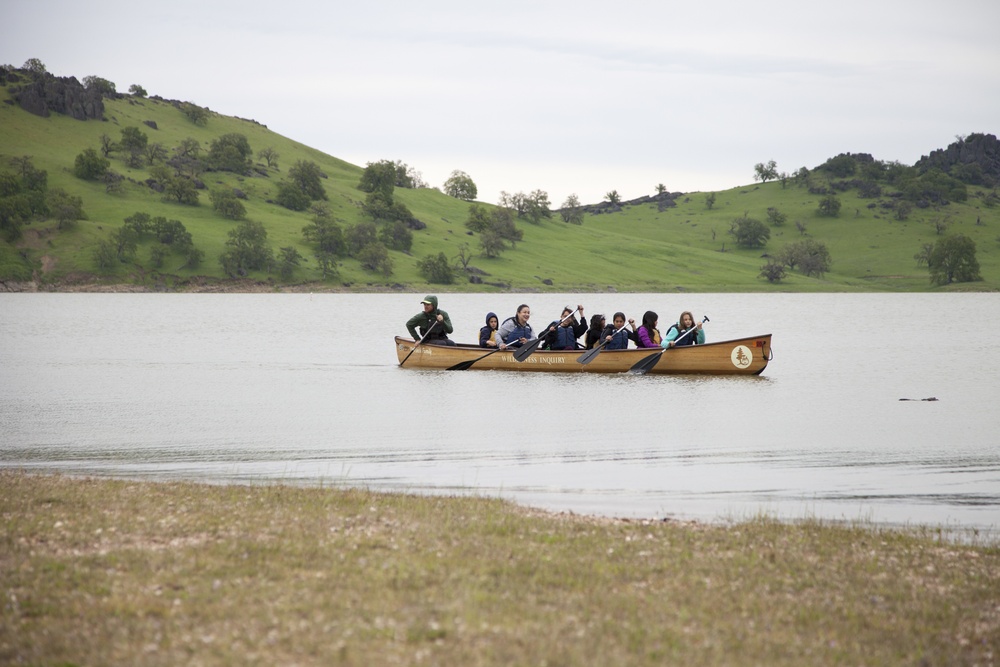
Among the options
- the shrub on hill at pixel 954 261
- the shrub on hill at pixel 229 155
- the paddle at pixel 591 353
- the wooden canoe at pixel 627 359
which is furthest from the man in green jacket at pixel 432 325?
the shrub on hill at pixel 954 261

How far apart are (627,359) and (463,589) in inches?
1039

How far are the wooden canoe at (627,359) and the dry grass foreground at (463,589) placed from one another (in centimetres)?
2168

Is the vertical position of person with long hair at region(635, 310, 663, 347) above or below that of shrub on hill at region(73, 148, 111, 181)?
below

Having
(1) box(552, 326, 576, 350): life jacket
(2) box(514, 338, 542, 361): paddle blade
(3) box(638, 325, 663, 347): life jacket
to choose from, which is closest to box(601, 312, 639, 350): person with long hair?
(3) box(638, 325, 663, 347): life jacket

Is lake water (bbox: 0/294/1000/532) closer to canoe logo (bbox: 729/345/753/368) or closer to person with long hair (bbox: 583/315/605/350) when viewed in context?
canoe logo (bbox: 729/345/753/368)

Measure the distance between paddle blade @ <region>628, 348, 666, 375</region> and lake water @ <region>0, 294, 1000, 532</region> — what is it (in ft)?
1.18

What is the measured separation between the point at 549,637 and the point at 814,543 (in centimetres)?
511

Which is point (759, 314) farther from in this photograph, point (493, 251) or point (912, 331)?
point (493, 251)

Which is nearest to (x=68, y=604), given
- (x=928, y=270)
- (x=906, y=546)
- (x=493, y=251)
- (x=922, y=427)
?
(x=906, y=546)

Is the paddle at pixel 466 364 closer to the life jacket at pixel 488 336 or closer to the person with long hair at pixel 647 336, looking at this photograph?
the life jacket at pixel 488 336

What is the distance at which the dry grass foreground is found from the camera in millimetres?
8039

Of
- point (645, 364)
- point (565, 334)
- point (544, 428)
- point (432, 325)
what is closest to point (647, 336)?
point (645, 364)

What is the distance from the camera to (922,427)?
24.5m

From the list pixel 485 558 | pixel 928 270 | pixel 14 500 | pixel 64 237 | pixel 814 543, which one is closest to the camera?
pixel 485 558
